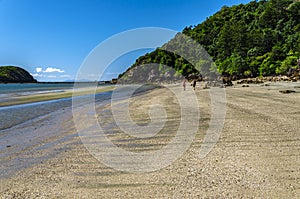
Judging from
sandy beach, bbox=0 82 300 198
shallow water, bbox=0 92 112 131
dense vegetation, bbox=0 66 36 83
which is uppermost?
dense vegetation, bbox=0 66 36 83

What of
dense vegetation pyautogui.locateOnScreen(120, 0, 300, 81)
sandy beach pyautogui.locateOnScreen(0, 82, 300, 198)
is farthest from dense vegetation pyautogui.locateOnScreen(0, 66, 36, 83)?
sandy beach pyautogui.locateOnScreen(0, 82, 300, 198)

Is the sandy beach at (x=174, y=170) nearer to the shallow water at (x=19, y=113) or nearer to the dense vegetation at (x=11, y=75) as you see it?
the shallow water at (x=19, y=113)

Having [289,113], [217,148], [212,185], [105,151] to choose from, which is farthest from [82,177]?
[289,113]

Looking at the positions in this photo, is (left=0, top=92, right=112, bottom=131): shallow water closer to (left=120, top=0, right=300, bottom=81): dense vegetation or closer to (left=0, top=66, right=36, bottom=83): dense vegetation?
(left=120, top=0, right=300, bottom=81): dense vegetation

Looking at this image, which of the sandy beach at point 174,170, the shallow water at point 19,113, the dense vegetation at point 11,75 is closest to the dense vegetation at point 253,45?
the shallow water at point 19,113

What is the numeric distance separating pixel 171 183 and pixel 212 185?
56 centimetres

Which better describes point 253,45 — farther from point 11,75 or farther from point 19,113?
point 11,75

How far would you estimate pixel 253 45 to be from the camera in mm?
54000

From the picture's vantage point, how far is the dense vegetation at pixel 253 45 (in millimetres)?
38428

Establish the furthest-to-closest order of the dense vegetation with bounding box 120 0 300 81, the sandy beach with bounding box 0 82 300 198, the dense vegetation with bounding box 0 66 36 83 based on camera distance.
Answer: the dense vegetation with bounding box 0 66 36 83, the dense vegetation with bounding box 120 0 300 81, the sandy beach with bounding box 0 82 300 198

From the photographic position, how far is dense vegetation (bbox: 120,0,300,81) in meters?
38.4

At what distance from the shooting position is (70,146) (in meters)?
5.35

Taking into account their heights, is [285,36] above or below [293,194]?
above

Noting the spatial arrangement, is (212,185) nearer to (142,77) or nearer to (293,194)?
(293,194)
